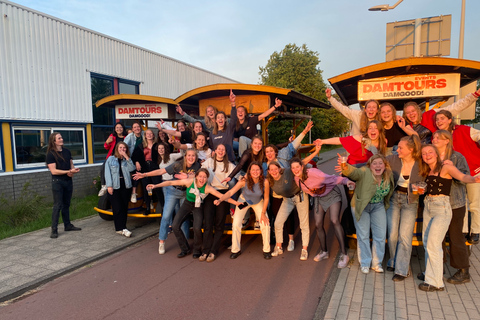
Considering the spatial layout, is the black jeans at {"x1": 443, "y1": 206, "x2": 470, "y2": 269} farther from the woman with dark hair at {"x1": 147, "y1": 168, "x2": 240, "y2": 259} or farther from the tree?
the tree

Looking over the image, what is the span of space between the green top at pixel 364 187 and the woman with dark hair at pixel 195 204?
70.7 inches

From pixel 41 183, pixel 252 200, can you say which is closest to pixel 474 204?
pixel 252 200

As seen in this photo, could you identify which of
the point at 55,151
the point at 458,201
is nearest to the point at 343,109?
the point at 458,201

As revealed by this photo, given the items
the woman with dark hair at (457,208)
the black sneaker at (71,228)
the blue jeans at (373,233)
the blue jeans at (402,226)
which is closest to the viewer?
the woman with dark hair at (457,208)

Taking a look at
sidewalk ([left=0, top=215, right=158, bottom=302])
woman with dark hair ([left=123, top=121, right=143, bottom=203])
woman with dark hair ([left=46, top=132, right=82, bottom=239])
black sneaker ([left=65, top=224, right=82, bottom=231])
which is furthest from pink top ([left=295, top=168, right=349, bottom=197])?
black sneaker ([left=65, top=224, right=82, bottom=231])

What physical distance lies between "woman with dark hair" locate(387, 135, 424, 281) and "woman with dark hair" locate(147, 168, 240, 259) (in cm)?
229

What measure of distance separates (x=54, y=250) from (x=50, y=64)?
22.7ft

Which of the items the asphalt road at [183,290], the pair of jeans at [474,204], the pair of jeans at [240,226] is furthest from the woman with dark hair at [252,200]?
the pair of jeans at [474,204]

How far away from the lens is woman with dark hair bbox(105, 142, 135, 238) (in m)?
5.89

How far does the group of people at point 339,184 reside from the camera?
3.86 m

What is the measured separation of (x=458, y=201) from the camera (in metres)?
3.82

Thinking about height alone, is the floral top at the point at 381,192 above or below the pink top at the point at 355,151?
below

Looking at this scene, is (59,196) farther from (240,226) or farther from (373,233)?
(373,233)

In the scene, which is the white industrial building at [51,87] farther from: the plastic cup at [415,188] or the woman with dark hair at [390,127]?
the plastic cup at [415,188]
